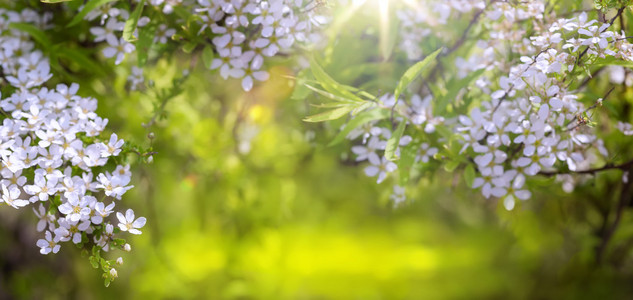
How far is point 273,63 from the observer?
983 millimetres

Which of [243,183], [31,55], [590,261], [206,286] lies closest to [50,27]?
[31,55]

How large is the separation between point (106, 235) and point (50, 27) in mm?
471

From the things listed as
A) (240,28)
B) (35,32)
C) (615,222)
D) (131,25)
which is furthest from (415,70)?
(615,222)

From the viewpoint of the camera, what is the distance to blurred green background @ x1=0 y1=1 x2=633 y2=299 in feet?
3.46

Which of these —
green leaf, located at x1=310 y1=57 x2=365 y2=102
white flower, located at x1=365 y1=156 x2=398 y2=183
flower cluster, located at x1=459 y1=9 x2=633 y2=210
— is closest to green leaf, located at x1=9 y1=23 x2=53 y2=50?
green leaf, located at x1=310 y1=57 x2=365 y2=102

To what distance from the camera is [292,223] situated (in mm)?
1576

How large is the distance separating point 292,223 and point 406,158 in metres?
0.85

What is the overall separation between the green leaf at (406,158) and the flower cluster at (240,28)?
236 mm

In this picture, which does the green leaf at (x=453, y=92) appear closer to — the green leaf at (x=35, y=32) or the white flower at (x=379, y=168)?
the white flower at (x=379, y=168)

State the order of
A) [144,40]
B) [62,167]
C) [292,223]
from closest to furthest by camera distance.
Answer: [62,167], [144,40], [292,223]

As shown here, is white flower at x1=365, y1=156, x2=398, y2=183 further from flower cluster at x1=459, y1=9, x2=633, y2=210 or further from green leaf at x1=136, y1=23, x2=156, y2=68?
green leaf at x1=136, y1=23, x2=156, y2=68

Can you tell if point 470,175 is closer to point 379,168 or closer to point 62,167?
point 379,168

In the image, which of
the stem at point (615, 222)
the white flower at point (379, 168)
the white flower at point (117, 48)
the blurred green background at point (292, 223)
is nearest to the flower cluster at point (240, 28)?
the white flower at point (117, 48)

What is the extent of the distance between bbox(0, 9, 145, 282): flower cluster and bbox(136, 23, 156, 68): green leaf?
11 cm
